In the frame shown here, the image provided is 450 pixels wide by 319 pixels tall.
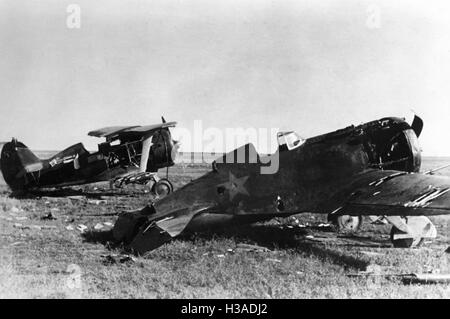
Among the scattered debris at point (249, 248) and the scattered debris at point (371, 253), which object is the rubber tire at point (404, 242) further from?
the scattered debris at point (249, 248)

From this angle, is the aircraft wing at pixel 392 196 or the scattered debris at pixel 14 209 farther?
the scattered debris at pixel 14 209

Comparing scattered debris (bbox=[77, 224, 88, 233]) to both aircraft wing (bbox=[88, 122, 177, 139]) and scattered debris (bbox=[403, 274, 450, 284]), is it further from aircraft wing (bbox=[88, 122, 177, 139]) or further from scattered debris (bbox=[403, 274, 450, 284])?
scattered debris (bbox=[403, 274, 450, 284])

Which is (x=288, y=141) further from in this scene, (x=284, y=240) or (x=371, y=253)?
(x=371, y=253)

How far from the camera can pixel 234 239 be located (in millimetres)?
7840

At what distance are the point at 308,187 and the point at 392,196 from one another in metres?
1.50

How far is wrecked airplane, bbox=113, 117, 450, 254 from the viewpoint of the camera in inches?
260

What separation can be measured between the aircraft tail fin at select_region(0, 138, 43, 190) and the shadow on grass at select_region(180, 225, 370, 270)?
28.4 feet

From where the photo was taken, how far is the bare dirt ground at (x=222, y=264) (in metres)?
5.11

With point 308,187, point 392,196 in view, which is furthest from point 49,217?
point 392,196

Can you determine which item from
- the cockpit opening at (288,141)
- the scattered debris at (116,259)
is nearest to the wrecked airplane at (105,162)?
the cockpit opening at (288,141)

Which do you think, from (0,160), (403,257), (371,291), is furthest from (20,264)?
(0,160)

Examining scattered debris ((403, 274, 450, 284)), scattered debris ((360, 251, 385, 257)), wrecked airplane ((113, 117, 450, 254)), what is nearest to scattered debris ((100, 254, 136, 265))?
wrecked airplane ((113, 117, 450, 254))

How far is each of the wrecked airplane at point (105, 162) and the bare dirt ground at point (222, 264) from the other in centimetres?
490
